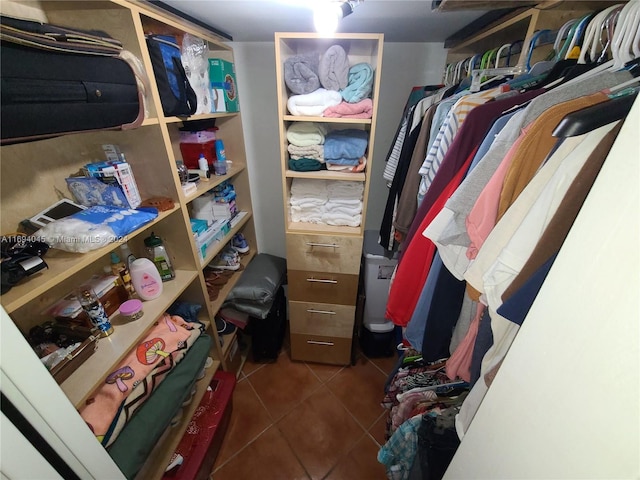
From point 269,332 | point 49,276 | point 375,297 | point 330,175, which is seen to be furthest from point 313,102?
point 269,332

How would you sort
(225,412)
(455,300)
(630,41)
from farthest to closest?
(225,412), (455,300), (630,41)

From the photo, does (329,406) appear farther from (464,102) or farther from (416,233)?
(464,102)

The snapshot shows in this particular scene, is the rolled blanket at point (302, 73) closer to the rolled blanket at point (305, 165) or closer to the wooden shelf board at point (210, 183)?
the rolled blanket at point (305, 165)

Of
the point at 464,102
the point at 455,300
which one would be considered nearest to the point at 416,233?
the point at 455,300

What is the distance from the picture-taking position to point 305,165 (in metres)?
1.22

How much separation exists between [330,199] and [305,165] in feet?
0.76

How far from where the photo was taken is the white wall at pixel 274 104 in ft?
4.66

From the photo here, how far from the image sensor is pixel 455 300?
0.77m

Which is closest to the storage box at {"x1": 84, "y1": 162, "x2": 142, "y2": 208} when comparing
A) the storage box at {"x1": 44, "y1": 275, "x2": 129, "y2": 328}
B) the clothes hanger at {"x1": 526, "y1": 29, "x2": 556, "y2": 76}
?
the storage box at {"x1": 44, "y1": 275, "x2": 129, "y2": 328}

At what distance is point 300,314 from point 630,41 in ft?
5.04

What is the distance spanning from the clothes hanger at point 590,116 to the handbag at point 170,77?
107cm

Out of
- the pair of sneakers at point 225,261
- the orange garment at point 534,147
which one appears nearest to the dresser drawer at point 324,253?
the pair of sneakers at point 225,261

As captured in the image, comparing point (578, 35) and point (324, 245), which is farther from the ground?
point (578, 35)

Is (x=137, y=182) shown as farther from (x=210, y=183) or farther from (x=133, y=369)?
(x=133, y=369)
